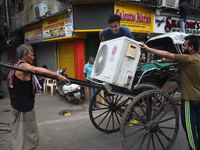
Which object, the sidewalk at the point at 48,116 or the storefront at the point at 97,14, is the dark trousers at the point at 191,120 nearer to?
the sidewalk at the point at 48,116

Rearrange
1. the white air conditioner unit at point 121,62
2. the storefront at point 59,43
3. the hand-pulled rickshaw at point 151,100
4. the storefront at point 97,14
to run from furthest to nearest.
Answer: the storefront at point 59,43 → the storefront at point 97,14 → the hand-pulled rickshaw at point 151,100 → the white air conditioner unit at point 121,62

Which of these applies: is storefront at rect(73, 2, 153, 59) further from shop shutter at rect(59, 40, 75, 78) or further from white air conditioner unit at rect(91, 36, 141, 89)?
white air conditioner unit at rect(91, 36, 141, 89)

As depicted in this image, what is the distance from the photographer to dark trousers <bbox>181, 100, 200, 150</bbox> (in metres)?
2.33

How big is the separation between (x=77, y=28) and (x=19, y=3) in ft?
25.3

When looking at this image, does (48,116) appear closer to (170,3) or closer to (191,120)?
(191,120)

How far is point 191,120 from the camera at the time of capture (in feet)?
7.70

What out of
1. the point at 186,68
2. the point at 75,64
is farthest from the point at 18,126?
the point at 75,64

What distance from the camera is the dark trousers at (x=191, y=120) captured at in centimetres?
233

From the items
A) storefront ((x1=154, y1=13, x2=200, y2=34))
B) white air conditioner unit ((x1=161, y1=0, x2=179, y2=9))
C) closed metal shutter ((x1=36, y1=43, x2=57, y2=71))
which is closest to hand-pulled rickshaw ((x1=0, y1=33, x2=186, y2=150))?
storefront ((x1=154, y1=13, x2=200, y2=34))

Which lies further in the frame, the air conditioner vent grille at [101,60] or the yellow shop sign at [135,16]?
the yellow shop sign at [135,16]

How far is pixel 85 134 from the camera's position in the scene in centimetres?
350

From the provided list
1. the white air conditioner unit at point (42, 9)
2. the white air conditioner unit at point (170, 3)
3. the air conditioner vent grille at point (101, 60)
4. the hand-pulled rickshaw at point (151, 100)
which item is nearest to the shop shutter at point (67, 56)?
the white air conditioner unit at point (42, 9)

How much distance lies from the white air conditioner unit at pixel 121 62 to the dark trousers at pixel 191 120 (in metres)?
0.93

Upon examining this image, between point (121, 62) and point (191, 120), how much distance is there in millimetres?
1345
